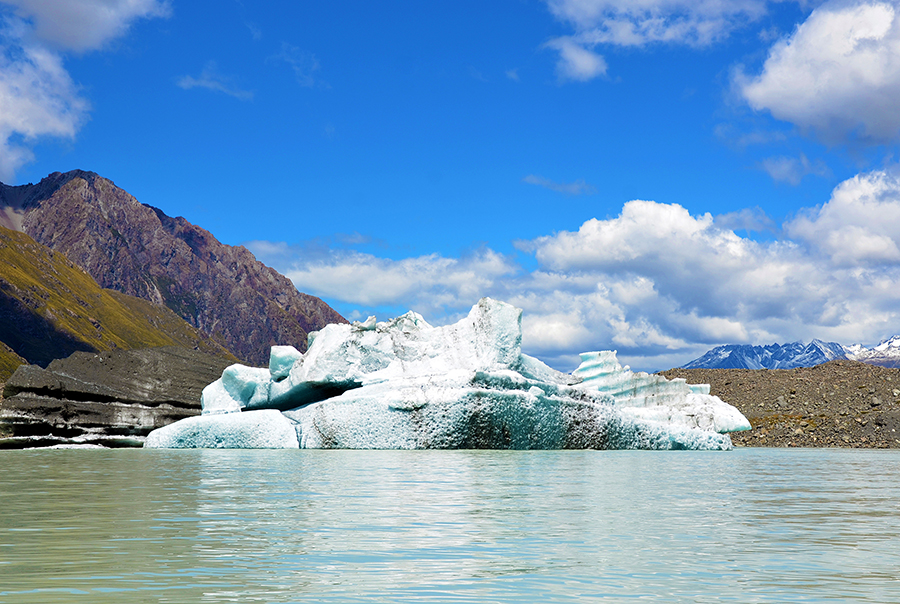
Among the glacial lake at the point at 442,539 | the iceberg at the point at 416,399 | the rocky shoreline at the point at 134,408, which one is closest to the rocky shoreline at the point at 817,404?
the rocky shoreline at the point at 134,408

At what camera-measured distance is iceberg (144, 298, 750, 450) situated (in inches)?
689

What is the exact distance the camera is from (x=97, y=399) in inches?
784

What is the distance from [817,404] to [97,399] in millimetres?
29011

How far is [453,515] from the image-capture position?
6.78 meters

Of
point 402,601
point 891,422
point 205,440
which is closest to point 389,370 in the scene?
point 205,440

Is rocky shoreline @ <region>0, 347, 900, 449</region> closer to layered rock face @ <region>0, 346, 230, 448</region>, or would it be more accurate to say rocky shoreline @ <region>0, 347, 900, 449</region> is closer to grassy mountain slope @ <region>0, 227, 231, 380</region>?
layered rock face @ <region>0, 346, 230, 448</region>

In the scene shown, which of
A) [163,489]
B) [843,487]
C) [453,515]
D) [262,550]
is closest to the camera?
[262,550]

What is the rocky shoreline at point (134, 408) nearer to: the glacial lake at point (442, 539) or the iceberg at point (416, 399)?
the iceberg at point (416, 399)

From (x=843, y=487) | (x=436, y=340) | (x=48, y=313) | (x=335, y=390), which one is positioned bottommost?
(x=843, y=487)

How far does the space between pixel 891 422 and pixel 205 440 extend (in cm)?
2464

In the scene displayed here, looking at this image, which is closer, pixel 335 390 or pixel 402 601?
pixel 402 601

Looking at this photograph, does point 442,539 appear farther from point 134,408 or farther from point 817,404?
point 817,404

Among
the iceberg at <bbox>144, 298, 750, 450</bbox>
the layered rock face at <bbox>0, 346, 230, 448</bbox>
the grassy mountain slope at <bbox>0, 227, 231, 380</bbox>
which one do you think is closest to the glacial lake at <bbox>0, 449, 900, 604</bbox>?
the iceberg at <bbox>144, 298, 750, 450</bbox>

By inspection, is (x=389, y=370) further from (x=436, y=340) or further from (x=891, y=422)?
(x=891, y=422)
